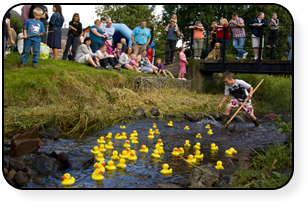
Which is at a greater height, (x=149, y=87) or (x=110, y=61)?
(x=110, y=61)

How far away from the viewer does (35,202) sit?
7.25 feet

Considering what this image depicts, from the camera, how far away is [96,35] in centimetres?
1194

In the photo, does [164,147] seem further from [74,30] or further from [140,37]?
[140,37]

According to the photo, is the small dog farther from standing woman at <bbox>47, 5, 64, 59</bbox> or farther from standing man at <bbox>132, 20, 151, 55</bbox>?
standing woman at <bbox>47, 5, 64, 59</bbox>

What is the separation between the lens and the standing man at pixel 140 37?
1289cm

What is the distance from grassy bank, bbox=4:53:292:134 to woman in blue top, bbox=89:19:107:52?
1.61m

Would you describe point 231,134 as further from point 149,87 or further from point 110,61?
point 110,61

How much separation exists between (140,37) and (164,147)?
28.1 feet

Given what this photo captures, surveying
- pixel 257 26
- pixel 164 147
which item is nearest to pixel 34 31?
pixel 164 147

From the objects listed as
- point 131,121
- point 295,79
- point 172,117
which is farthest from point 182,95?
point 295,79

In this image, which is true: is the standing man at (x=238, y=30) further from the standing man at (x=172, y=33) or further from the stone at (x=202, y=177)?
the stone at (x=202, y=177)

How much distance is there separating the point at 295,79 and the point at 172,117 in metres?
6.74

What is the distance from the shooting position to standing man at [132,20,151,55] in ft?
42.3

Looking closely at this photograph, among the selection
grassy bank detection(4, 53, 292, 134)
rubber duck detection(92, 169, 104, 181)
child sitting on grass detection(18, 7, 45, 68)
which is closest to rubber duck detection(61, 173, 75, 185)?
rubber duck detection(92, 169, 104, 181)
